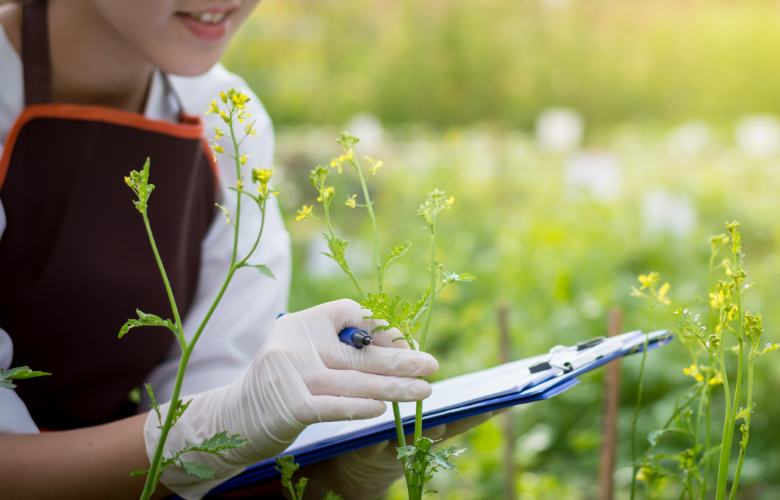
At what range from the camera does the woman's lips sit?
99 cm

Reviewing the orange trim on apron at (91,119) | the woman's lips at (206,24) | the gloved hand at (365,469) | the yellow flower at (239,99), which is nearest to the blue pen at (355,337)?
the gloved hand at (365,469)

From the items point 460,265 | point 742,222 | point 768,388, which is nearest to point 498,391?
point 768,388

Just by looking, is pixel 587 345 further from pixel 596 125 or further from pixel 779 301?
pixel 596 125

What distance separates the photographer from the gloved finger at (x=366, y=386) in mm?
675

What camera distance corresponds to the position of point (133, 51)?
1.12 metres

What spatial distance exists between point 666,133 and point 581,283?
549cm

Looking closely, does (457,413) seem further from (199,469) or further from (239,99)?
(239,99)

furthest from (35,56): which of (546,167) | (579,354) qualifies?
(546,167)

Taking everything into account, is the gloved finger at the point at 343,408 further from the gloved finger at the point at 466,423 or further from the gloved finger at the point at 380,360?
the gloved finger at the point at 466,423

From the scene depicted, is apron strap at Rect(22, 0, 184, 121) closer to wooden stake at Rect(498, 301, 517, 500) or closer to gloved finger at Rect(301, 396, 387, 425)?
gloved finger at Rect(301, 396, 387, 425)

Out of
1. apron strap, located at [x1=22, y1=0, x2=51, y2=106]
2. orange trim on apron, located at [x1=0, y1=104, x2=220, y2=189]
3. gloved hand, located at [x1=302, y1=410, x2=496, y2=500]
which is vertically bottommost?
gloved hand, located at [x1=302, y1=410, x2=496, y2=500]

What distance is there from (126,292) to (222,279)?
0.26 meters

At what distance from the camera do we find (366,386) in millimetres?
712

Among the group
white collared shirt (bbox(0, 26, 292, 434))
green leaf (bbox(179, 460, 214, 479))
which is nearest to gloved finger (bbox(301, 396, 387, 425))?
green leaf (bbox(179, 460, 214, 479))
